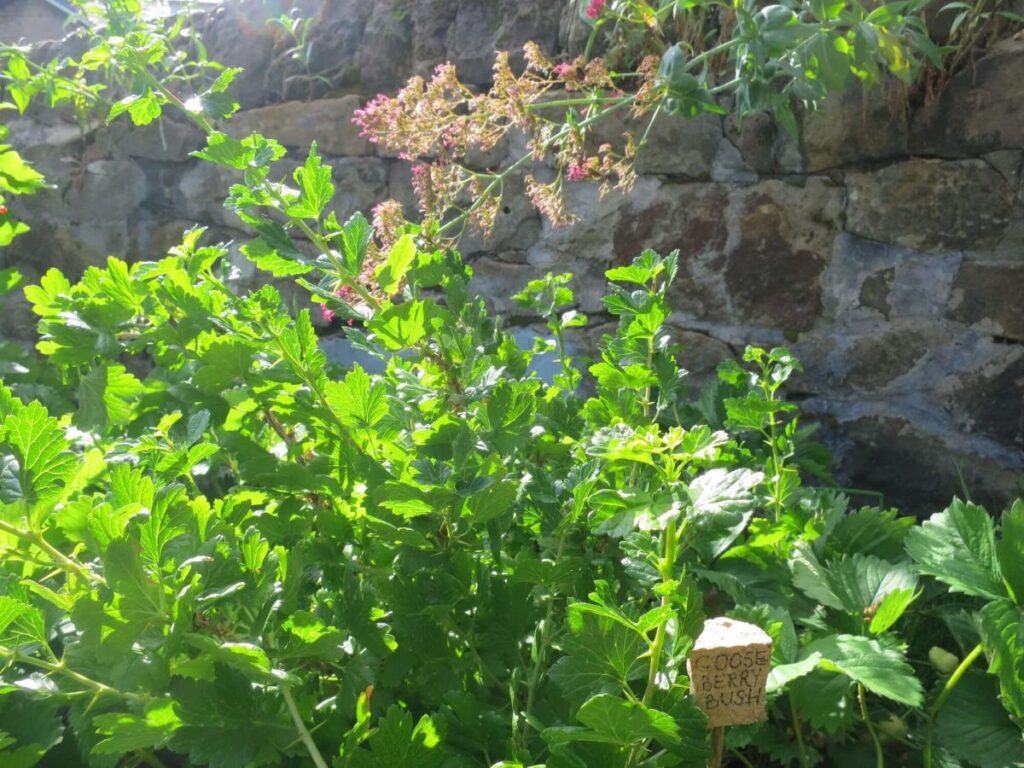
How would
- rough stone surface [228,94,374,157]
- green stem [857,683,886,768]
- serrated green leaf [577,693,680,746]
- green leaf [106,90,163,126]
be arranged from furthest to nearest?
rough stone surface [228,94,374,157] → green leaf [106,90,163,126] → green stem [857,683,886,768] → serrated green leaf [577,693,680,746]

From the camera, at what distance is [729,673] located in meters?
0.62

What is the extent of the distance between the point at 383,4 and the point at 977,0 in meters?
1.42

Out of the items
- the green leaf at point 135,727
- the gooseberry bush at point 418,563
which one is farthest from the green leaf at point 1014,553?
the green leaf at point 135,727

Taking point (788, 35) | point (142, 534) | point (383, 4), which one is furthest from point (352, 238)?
point (383, 4)

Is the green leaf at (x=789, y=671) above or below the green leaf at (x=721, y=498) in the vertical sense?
below

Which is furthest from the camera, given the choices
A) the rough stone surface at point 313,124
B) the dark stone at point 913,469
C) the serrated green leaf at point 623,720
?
the rough stone surface at point 313,124

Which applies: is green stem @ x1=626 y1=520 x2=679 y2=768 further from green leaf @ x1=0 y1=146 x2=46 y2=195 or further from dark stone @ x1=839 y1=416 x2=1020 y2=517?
green leaf @ x1=0 y1=146 x2=46 y2=195

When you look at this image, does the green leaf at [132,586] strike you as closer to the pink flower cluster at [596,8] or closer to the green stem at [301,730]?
the green stem at [301,730]

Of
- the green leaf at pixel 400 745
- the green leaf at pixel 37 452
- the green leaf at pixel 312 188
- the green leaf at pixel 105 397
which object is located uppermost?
the green leaf at pixel 312 188

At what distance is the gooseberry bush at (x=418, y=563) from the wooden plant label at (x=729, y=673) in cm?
3

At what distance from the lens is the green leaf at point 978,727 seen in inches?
29.5

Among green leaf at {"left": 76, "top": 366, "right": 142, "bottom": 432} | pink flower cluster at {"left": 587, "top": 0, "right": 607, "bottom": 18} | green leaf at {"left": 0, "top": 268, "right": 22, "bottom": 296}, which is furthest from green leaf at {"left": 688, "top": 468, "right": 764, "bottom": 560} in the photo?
green leaf at {"left": 0, "top": 268, "right": 22, "bottom": 296}

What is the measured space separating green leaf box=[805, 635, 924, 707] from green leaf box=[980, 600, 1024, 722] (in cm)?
6

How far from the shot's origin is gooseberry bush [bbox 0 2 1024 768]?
636 mm
